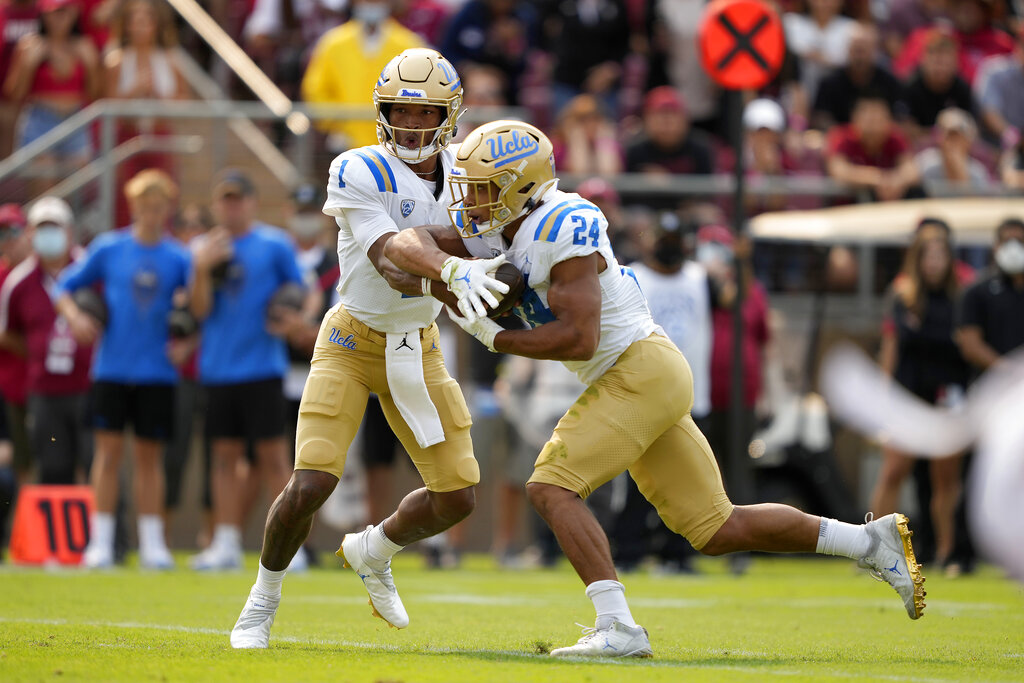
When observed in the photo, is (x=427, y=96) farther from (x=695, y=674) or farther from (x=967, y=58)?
(x=967, y=58)

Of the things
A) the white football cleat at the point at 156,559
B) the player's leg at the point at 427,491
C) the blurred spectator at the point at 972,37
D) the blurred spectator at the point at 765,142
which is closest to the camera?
the player's leg at the point at 427,491

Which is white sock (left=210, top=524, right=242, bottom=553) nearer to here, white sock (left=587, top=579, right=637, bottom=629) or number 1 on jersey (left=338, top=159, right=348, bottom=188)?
number 1 on jersey (left=338, top=159, right=348, bottom=188)

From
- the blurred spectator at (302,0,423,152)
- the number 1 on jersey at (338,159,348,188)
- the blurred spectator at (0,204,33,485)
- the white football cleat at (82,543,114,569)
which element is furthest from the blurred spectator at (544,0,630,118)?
the number 1 on jersey at (338,159,348,188)

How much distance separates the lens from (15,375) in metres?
11.1

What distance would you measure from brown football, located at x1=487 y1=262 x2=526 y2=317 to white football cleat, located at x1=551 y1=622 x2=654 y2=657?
121 cm

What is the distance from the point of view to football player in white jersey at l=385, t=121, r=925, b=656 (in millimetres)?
5539

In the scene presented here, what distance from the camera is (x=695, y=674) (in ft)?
16.6

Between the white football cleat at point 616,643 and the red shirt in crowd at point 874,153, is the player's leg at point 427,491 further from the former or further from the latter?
the red shirt in crowd at point 874,153

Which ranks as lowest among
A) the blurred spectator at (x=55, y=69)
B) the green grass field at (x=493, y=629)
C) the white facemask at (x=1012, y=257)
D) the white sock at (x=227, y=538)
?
the white sock at (x=227, y=538)

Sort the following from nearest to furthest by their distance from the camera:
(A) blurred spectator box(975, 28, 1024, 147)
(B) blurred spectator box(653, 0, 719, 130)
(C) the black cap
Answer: (C) the black cap → (B) blurred spectator box(653, 0, 719, 130) → (A) blurred spectator box(975, 28, 1024, 147)

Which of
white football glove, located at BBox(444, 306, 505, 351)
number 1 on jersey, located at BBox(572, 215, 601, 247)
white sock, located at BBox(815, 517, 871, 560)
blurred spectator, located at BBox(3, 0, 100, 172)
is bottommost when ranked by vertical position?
white sock, located at BBox(815, 517, 871, 560)

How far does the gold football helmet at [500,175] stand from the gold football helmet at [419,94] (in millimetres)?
328

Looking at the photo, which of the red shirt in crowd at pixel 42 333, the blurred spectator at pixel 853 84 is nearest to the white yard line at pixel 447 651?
the red shirt in crowd at pixel 42 333

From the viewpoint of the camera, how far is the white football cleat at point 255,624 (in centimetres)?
578
